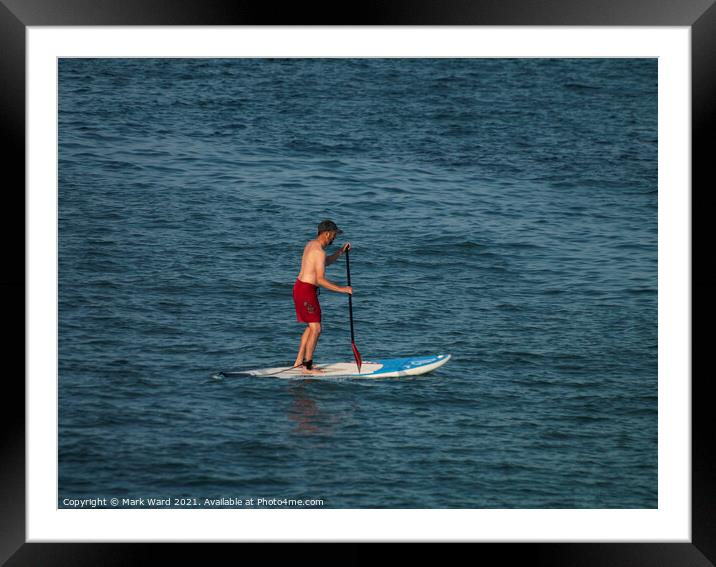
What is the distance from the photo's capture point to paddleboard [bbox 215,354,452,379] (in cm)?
1111

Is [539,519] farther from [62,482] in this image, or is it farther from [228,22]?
[228,22]

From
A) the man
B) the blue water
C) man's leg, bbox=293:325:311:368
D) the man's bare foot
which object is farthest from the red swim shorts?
the blue water

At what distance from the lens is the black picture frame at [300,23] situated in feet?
27.3

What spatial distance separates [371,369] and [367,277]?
134 inches

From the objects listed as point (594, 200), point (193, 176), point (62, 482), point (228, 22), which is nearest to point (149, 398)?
point (62, 482)

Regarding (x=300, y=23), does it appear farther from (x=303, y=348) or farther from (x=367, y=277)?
(x=367, y=277)

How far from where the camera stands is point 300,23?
8.54 m

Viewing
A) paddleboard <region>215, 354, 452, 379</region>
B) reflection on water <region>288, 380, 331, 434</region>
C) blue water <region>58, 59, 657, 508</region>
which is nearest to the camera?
blue water <region>58, 59, 657, 508</region>

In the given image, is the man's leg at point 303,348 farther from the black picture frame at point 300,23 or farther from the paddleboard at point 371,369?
the black picture frame at point 300,23

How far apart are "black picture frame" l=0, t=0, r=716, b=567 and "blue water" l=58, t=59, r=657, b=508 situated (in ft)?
1.91

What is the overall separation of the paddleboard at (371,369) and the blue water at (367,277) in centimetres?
13

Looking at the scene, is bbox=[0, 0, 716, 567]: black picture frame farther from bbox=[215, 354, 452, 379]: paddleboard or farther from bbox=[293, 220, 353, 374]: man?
bbox=[293, 220, 353, 374]: man

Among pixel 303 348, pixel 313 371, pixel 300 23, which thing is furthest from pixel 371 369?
pixel 300 23

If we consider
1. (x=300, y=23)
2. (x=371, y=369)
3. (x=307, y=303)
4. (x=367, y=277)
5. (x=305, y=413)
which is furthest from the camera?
(x=367, y=277)
